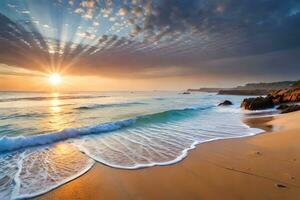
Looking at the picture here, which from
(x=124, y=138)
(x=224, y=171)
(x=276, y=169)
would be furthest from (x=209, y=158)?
(x=124, y=138)

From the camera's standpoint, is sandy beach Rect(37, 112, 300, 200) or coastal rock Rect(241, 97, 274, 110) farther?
coastal rock Rect(241, 97, 274, 110)

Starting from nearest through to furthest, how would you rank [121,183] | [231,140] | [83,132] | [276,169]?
[121,183] < [276,169] < [231,140] < [83,132]

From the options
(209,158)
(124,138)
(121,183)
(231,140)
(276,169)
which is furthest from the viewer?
(124,138)

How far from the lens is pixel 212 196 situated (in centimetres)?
368

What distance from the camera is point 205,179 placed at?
4504 mm

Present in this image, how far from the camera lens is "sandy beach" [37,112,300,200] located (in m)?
3.80

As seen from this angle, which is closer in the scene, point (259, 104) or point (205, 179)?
point (205, 179)

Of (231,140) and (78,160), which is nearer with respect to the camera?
(78,160)

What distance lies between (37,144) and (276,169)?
29.0 feet

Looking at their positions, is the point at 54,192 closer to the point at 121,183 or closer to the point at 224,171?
the point at 121,183

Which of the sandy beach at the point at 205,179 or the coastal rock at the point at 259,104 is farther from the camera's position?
the coastal rock at the point at 259,104

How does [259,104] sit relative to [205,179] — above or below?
above

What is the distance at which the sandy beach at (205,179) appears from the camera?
3.80 m

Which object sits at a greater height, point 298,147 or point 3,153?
point 298,147
